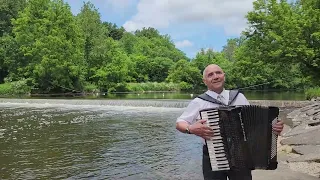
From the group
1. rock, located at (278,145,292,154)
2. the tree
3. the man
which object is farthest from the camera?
the tree

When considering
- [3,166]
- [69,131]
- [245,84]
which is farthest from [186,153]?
[245,84]

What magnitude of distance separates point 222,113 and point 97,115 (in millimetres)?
19887

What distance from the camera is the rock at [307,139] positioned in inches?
405

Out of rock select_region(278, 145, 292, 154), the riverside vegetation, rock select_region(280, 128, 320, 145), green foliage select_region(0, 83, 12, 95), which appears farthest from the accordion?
green foliage select_region(0, 83, 12, 95)

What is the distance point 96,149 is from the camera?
486 inches

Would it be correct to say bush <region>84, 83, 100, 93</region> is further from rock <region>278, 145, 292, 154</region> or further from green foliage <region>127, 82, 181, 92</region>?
rock <region>278, 145, 292, 154</region>

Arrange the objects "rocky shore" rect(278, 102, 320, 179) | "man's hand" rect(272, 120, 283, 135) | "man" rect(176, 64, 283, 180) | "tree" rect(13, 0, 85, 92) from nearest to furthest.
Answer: "man's hand" rect(272, 120, 283, 135) → "man" rect(176, 64, 283, 180) → "rocky shore" rect(278, 102, 320, 179) → "tree" rect(13, 0, 85, 92)

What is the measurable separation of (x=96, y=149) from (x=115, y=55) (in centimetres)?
4334

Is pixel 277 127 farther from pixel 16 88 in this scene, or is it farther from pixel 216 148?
pixel 16 88

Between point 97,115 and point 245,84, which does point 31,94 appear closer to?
point 97,115

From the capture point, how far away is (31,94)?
152ft

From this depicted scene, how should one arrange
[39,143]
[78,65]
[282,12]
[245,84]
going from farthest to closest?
[245,84]
[78,65]
[282,12]
[39,143]

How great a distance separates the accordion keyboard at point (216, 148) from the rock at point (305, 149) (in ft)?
20.1

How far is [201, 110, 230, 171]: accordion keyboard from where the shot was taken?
340cm
